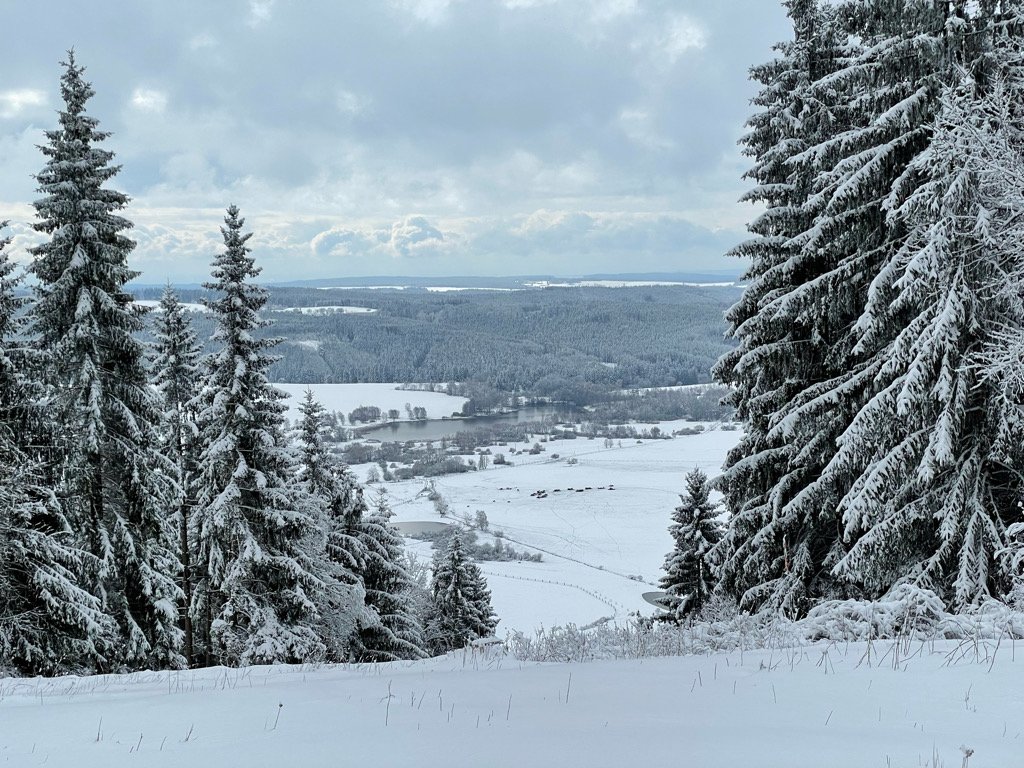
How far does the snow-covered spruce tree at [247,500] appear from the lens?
525 inches

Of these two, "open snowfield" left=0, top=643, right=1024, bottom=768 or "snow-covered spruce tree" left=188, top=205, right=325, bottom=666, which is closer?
"open snowfield" left=0, top=643, right=1024, bottom=768

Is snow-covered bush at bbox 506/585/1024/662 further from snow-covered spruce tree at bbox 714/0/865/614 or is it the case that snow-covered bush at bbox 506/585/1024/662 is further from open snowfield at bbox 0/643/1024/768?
snow-covered spruce tree at bbox 714/0/865/614

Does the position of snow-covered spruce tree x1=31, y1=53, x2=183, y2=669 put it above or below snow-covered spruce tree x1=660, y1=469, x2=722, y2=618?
above

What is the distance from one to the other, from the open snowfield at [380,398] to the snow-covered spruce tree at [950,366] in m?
145

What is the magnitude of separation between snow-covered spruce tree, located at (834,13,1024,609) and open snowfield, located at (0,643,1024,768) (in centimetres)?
356


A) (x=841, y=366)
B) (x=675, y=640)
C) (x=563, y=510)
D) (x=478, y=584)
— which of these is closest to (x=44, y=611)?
(x=675, y=640)

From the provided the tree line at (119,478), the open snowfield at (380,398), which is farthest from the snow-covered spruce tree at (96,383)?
the open snowfield at (380,398)

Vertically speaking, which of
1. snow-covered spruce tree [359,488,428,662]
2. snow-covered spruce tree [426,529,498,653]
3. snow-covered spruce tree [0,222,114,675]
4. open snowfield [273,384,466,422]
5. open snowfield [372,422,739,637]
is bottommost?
open snowfield [372,422,739,637]

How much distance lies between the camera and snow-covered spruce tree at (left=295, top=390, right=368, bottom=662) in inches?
606

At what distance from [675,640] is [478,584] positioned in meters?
21.2

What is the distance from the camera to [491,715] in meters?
3.94

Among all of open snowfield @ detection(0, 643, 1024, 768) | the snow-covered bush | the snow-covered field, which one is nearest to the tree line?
the snow-covered field

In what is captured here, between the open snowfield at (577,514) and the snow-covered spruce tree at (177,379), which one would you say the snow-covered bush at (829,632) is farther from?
the open snowfield at (577,514)

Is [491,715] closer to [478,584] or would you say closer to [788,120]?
[788,120]
